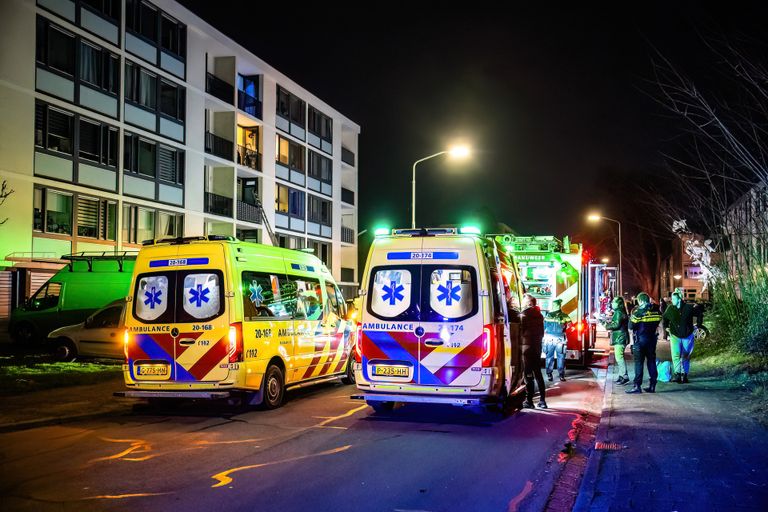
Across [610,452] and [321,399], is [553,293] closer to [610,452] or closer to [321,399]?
[321,399]

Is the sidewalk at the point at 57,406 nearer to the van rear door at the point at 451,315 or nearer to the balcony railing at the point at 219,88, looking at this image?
the van rear door at the point at 451,315

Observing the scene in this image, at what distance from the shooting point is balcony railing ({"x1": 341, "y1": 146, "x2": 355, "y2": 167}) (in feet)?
165

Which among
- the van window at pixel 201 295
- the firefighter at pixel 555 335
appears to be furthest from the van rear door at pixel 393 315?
the firefighter at pixel 555 335

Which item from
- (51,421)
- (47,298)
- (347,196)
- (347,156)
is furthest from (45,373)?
(347,156)

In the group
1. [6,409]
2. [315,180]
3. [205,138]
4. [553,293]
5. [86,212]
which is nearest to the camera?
[6,409]

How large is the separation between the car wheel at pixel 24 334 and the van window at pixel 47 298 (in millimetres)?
581

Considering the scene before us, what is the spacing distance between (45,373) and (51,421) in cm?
522

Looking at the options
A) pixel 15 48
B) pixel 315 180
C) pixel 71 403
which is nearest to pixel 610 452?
pixel 71 403

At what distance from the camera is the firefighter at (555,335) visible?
14.5m

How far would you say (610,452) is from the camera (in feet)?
26.0

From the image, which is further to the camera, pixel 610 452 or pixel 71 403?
pixel 71 403

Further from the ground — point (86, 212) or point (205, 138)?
point (205, 138)

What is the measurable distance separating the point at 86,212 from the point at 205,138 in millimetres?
8960

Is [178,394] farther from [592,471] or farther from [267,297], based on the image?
[592,471]
